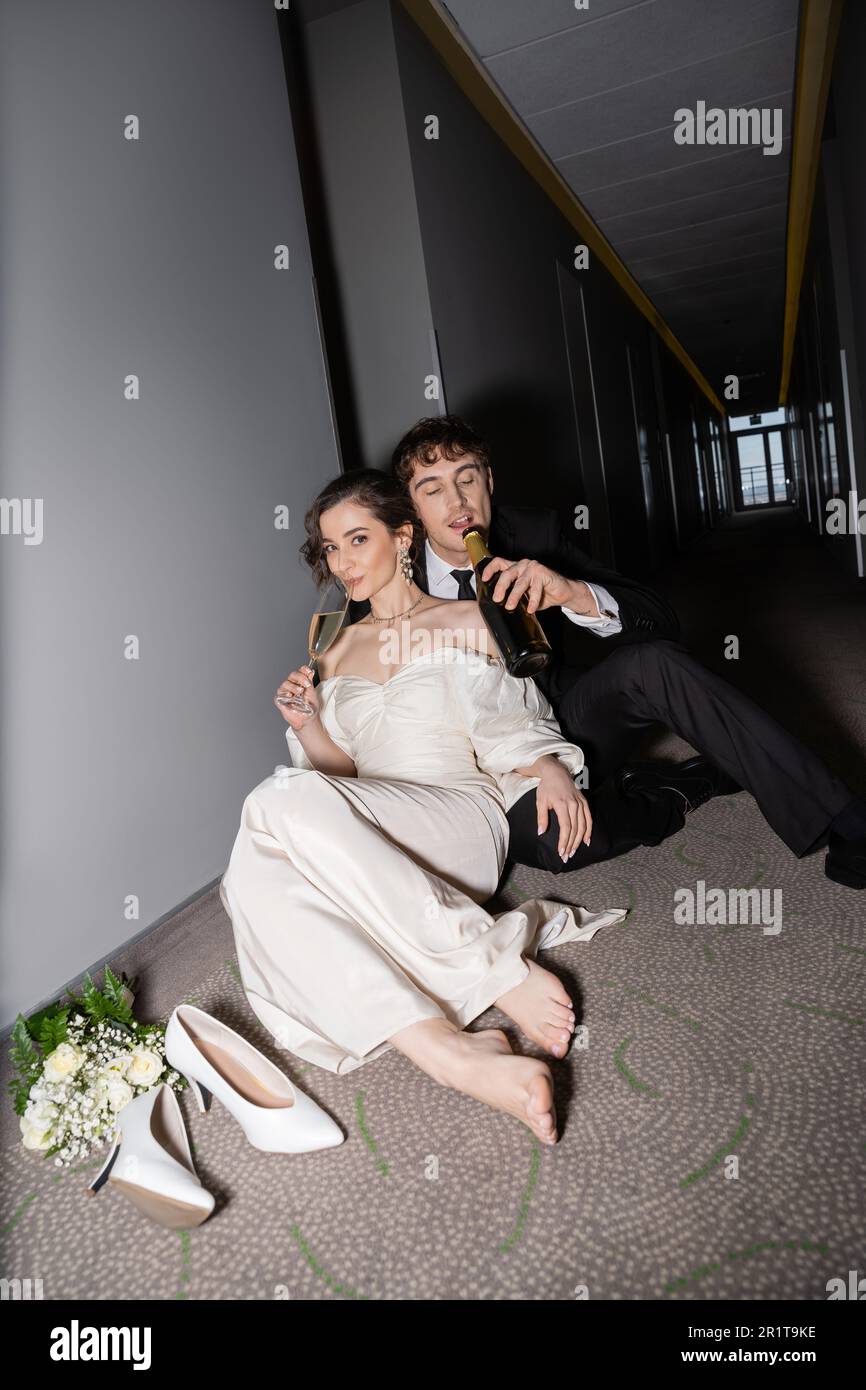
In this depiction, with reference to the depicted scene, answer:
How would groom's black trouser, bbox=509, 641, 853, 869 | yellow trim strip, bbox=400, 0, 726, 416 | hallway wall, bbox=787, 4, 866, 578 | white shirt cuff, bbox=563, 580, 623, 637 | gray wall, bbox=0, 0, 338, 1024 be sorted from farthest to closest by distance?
hallway wall, bbox=787, 4, 866, 578
yellow trim strip, bbox=400, 0, 726, 416
white shirt cuff, bbox=563, 580, 623, 637
groom's black trouser, bbox=509, 641, 853, 869
gray wall, bbox=0, 0, 338, 1024

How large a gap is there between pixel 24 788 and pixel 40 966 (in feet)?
1.22

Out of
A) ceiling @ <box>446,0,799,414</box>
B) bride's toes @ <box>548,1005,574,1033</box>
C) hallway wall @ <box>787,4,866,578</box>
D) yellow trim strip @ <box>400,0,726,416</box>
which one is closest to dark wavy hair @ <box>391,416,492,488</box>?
bride's toes @ <box>548,1005,574,1033</box>

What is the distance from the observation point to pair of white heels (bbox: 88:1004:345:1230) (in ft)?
3.96

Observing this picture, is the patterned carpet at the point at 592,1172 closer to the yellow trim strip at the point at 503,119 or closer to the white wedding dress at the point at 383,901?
the white wedding dress at the point at 383,901

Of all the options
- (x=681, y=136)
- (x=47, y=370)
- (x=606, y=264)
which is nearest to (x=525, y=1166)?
(x=47, y=370)

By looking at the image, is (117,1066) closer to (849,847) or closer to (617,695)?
(617,695)

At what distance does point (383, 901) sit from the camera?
1512 mm

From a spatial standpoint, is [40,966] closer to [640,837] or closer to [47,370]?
[47,370]

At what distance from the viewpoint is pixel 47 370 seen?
1755 mm

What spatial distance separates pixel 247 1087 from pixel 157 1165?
0.20m

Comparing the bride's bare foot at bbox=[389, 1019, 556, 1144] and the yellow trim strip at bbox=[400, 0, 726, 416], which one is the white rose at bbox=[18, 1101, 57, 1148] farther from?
the yellow trim strip at bbox=[400, 0, 726, 416]

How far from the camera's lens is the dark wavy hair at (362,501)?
200cm

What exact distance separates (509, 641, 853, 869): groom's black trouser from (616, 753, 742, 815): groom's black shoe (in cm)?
13

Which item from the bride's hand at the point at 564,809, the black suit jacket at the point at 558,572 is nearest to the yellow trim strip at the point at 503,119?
the black suit jacket at the point at 558,572
